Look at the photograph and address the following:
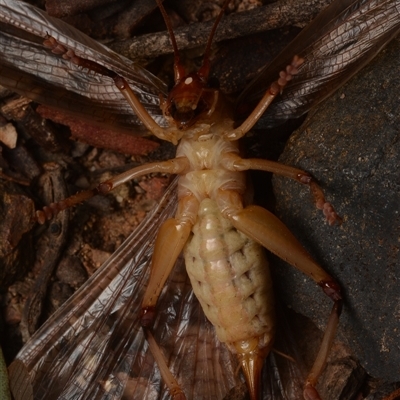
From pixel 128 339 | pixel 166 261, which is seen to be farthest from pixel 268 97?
pixel 128 339

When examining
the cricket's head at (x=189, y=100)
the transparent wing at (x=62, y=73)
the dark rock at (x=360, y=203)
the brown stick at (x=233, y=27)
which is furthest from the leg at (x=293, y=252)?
the brown stick at (x=233, y=27)

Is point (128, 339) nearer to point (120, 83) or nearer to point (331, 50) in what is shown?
Result: point (120, 83)

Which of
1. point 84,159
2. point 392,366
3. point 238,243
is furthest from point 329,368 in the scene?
point 84,159

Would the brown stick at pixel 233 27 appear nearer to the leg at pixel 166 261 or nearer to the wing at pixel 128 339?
the wing at pixel 128 339

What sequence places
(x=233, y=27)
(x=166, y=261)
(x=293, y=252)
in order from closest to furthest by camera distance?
1. (x=293, y=252)
2. (x=166, y=261)
3. (x=233, y=27)

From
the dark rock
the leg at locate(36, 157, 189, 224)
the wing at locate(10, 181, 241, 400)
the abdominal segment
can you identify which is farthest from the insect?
the dark rock

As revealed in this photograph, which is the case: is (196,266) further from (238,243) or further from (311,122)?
(311,122)

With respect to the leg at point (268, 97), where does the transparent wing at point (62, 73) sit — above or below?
above
